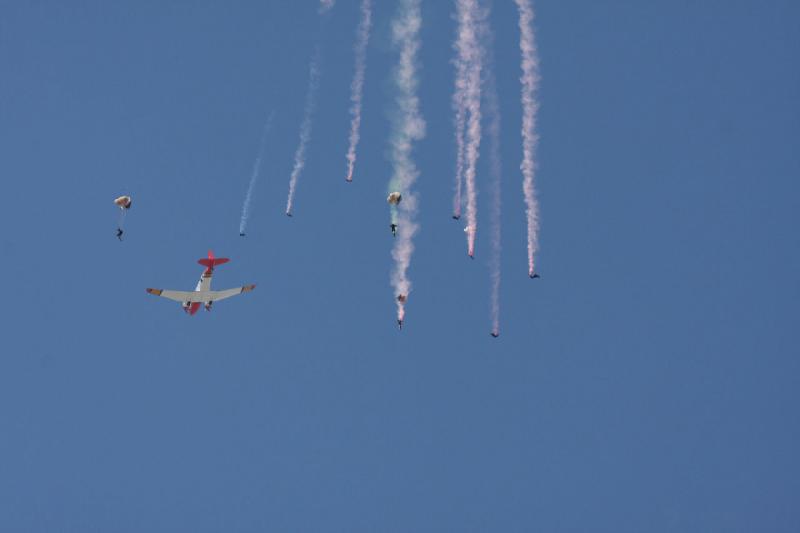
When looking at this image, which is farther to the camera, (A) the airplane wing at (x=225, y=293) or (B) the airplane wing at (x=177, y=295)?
(A) the airplane wing at (x=225, y=293)

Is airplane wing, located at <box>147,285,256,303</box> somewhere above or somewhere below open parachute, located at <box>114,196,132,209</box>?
below

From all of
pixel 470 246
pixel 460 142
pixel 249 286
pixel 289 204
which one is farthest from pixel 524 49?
pixel 249 286

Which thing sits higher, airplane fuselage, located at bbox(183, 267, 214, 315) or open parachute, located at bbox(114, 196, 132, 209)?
open parachute, located at bbox(114, 196, 132, 209)

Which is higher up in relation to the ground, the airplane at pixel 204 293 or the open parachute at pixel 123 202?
the open parachute at pixel 123 202

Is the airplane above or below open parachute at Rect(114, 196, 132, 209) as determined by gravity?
below

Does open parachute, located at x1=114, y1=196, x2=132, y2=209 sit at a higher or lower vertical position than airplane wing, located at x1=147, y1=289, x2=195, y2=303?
higher

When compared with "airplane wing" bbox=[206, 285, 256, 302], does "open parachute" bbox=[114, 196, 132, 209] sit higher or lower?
higher

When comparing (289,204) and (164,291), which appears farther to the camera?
(164,291)

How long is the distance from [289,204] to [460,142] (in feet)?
28.5

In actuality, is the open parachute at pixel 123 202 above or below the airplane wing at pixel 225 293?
above

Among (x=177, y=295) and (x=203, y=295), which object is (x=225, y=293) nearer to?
(x=203, y=295)

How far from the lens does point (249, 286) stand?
2490 inches

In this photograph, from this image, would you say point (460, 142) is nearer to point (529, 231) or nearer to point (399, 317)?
point (529, 231)

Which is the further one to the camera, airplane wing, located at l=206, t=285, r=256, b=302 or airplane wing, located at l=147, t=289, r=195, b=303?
airplane wing, located at l=206, t=285, r=256, b=302
